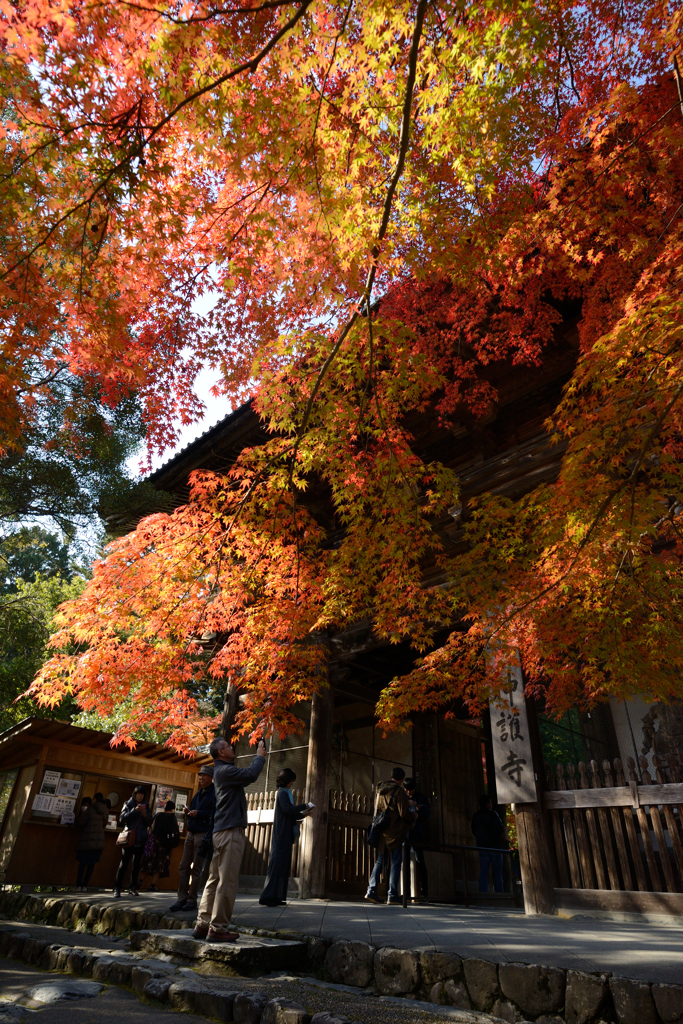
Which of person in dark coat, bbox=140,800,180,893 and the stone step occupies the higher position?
person in dark coat, bbox=140,800,180,893

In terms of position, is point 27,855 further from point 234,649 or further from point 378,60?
point 378,60

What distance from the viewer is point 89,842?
9156 mm

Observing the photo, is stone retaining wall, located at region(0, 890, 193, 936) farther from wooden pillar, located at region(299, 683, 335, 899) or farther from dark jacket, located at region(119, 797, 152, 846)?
wooden pillar, located at region(299, 683, 335, 899)

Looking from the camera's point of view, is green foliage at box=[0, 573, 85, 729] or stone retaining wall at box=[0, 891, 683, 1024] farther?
green foliage at box=[0, 573, 85, 729]

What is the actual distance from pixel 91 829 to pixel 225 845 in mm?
5728

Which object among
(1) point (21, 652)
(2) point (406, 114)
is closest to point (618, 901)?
(2) point (406, 114)

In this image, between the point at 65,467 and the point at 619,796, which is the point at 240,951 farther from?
the point at 65,467

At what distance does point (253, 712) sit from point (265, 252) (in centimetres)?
604

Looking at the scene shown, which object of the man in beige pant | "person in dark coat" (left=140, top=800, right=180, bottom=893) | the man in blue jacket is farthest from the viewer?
"person in dark coat" (left=140, top=800, right=180, bottom=893)

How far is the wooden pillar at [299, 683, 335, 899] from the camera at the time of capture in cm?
850

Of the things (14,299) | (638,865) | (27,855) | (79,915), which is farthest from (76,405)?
(638,865)

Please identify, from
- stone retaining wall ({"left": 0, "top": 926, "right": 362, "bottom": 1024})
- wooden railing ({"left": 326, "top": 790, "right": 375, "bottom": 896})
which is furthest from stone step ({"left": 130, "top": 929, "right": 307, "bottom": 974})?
wooden railing ({"left": 326, "top": 790, "right": 375, "bottom": 896})

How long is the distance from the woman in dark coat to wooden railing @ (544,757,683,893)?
2980 millimetres

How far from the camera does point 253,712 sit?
8.14 m
